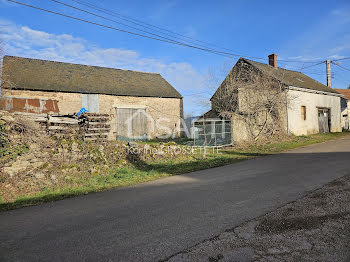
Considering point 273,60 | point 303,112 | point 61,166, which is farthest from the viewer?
point 273,60

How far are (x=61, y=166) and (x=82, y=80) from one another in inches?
562

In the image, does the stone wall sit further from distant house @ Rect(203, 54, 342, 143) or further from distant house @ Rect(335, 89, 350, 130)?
distant house @ Rect(335, 89, 350, 130)

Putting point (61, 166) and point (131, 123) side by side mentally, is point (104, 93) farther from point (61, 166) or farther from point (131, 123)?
point (61, 166)

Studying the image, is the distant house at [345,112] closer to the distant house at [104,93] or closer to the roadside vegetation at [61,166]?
the distant house at [104,93]

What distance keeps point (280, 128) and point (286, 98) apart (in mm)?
2647

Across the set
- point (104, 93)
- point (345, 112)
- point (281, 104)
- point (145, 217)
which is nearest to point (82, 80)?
point (104, 93)

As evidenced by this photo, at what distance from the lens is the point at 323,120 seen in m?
25.4

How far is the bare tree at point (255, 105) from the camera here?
57.9 ft

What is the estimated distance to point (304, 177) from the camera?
6.82 m

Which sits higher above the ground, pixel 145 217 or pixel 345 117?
pixel 345 117

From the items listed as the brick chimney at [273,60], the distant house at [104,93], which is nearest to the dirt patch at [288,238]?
the distant house at [104,93]

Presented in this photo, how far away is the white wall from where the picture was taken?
21469 millimetres

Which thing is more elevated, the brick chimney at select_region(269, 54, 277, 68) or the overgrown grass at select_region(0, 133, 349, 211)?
the brick chimney at select_region(269, 54, 277, 68)

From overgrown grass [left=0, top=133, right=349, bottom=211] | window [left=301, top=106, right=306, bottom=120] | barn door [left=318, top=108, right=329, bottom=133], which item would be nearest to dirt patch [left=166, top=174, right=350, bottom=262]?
overgrown grass [left=0, top=133, right=349, bottom=211]
